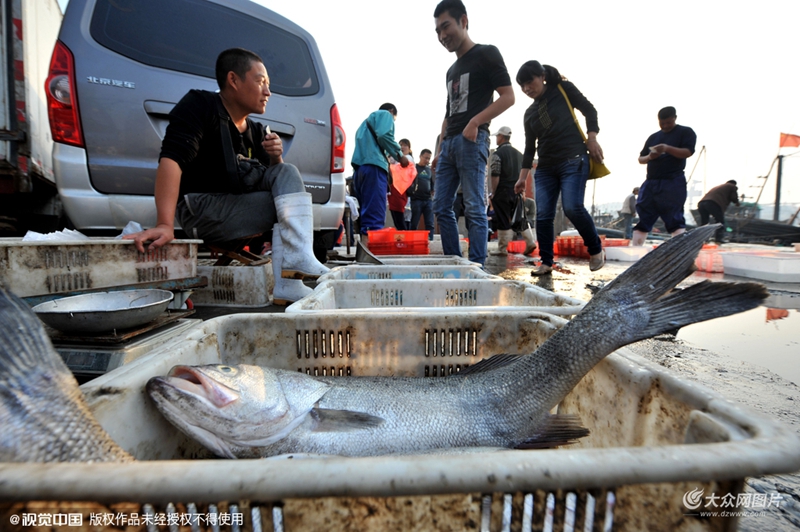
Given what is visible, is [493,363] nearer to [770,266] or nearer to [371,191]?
[371,191]

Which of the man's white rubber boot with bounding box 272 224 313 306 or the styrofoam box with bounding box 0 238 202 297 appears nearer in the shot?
the styrofoam box with bounding box 0 238 202 297

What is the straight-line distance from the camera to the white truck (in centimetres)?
389

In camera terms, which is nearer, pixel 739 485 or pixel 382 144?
pixel 739 485

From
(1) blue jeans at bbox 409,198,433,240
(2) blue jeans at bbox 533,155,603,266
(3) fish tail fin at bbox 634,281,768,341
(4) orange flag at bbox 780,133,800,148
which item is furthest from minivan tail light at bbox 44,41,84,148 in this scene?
(4) orange flag at bbox 780,133,800,148

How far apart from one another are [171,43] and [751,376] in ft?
14.8

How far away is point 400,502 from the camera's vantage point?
570 millimetres

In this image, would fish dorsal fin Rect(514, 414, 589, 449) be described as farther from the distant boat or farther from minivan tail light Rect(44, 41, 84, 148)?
the distant boat

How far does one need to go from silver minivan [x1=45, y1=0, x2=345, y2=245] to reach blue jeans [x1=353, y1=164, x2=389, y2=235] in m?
2.35

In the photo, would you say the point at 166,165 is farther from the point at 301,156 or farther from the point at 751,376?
the point at 751,376

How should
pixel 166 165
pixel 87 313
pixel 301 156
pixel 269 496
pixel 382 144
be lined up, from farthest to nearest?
1. pixel 382 144
2. pixel 301 156
3. pixel 166 165
4. pixel 87 313
5. pixel 269 496

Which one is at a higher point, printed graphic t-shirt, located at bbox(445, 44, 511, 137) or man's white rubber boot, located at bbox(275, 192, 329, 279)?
printed graphic t-shirt, located at bbox(445, 44, 511, 137)

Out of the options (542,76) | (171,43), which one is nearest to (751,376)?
(542,76)

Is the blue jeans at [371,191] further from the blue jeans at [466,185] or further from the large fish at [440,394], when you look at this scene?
the large fish at [440,394]

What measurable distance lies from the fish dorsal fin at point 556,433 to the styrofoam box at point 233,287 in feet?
8.46
